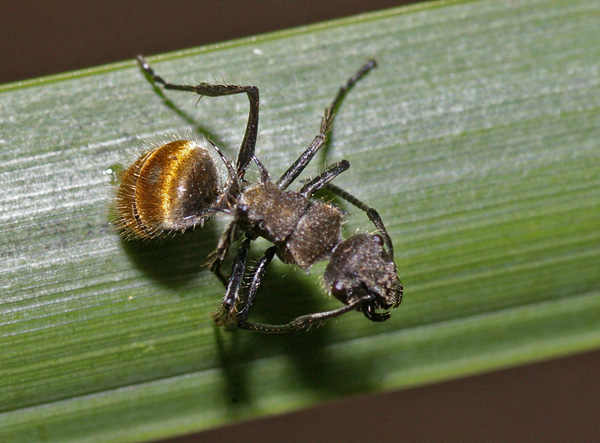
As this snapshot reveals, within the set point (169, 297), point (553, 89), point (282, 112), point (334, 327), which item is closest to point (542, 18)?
point (553, 89)

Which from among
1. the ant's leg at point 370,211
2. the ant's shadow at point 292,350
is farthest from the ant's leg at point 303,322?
the ant's leg at point 370,211

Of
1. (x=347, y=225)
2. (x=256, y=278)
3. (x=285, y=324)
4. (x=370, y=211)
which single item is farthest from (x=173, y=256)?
(x=370, y=211)

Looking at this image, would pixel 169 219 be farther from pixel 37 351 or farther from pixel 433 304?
pixel 433 304

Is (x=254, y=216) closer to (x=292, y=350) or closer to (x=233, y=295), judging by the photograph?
(x=233, y=295)

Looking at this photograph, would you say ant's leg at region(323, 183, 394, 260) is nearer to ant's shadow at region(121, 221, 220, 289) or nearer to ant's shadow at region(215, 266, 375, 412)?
ant's shadow at region(215, 266, 375, 412)

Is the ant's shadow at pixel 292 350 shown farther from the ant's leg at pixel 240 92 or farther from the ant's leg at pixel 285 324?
the ant's leg at pixel 240 92
